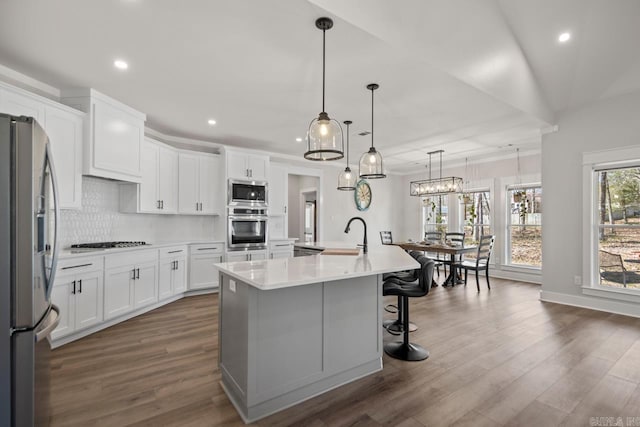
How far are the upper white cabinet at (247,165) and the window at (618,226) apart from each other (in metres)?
5.03

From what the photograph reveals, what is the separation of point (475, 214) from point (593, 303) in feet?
10.2

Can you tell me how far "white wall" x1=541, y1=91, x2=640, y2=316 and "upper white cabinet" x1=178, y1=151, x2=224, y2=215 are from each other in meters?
5.17

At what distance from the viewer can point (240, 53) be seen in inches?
105

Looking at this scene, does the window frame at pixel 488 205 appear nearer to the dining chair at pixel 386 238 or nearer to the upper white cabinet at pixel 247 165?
the dining chair at pixel 386 238

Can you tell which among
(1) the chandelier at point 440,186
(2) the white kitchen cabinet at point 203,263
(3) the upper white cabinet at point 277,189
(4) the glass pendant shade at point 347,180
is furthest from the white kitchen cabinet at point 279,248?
(1) the chandelier at point 440,186

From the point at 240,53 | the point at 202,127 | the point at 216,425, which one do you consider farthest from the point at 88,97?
the point at 216,425

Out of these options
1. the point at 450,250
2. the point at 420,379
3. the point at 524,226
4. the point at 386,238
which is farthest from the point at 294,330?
the point at 524,226

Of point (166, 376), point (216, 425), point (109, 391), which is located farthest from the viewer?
point (166, 376)

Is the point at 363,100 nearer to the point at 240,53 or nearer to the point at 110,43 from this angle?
the point at 240,53

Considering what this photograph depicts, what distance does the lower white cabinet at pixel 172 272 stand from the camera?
4199 millimetres

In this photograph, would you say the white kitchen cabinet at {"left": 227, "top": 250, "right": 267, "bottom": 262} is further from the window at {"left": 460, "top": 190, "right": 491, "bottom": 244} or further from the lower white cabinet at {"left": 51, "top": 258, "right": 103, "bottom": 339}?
the window at {"left": 460, "top": 190, "right": 491, "bottom": 244}

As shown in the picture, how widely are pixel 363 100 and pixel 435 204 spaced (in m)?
5.03

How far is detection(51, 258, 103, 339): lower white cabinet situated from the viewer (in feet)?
9.39

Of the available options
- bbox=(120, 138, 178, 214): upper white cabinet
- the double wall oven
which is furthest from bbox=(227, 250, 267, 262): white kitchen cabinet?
bbox=(120, 138, 178, 214): upper white cabinet
